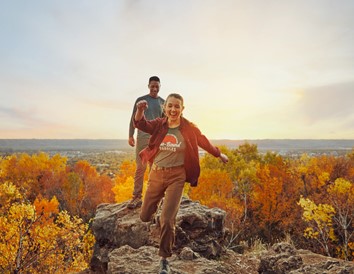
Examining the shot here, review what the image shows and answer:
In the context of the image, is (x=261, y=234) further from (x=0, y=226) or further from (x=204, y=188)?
(x=0, y=226)

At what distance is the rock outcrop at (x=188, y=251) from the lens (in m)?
5.98

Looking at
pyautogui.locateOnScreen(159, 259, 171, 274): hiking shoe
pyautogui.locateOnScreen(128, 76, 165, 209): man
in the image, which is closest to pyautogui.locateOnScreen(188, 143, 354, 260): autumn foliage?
pyautogui.locateOnScreen(128, 76, 165, 209): man

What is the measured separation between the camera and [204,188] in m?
41.1

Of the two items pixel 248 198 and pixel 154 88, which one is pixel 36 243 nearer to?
pixel 154 88

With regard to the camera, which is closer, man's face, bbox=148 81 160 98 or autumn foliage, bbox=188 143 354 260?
man's face, bbox=148 81 160 98

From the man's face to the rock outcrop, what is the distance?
341 centimetres

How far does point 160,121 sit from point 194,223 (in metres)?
3.98

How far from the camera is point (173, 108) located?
5.22 m

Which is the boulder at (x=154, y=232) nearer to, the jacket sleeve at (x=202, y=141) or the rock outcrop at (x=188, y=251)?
the rock outcrop at (x=188, y=251)

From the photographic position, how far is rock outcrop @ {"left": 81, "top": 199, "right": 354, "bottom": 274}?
598cm

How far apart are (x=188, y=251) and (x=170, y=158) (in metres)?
2.46

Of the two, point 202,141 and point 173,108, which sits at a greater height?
point 173,108

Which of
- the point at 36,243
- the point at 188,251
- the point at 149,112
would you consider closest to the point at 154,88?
the point at 149,112

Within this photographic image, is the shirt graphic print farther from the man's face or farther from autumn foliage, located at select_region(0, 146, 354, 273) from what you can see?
autumn foliage, located at select_region(0, 146, 354, 273)
